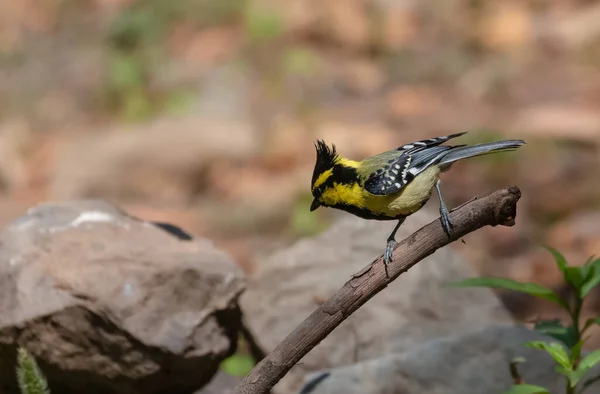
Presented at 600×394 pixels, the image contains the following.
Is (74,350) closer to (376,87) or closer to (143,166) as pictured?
(143,166)

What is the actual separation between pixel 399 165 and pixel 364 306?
131 centimetres

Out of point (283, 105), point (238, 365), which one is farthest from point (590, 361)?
point (283, 105)

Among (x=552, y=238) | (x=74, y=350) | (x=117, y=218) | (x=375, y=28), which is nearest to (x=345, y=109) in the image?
(x=375, y=28)

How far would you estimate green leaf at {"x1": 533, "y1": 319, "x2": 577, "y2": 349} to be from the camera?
3373 mm

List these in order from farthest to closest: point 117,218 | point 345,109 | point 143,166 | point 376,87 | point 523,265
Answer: point 376,87
point 345,109
point 143,166
point 523,265
point 117,218

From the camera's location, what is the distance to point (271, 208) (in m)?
7.39

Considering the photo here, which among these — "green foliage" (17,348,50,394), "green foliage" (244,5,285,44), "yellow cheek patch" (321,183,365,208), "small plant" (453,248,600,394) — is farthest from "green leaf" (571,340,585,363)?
"green foliage" (244,5,285,44)

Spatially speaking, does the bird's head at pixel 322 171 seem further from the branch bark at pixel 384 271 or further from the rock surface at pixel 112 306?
the rock surface at pixel 112 306

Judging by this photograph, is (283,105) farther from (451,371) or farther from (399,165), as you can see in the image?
(399,165)

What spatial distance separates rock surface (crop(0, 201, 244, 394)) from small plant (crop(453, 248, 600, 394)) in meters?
1.13

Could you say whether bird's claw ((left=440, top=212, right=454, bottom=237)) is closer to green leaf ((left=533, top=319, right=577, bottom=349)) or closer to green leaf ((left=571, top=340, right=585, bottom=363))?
green leaf ((left=571, top=340, right=585, bottom=363))

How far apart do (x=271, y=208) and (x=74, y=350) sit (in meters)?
4.00

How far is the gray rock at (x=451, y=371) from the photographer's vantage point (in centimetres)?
358

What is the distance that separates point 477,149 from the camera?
9.98ft
